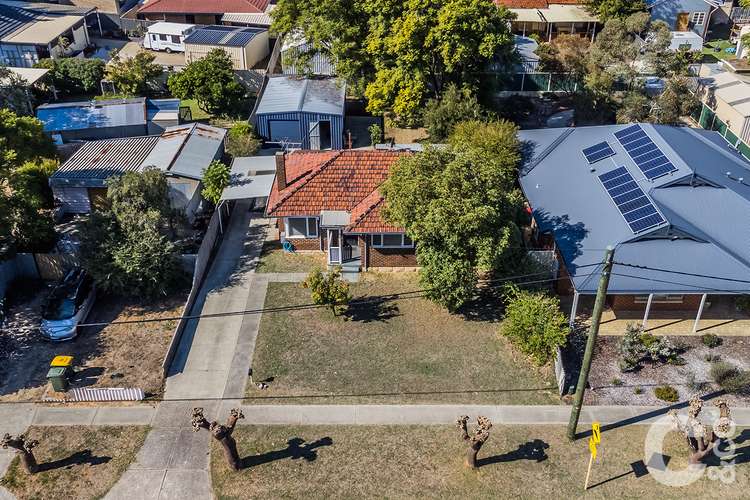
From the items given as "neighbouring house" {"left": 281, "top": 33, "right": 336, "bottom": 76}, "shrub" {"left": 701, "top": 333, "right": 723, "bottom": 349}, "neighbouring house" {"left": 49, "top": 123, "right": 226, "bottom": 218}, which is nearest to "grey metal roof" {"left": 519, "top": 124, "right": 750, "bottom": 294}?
"shrub" {"left": 701, "top": 333, "right": 723, "bottom": 349}

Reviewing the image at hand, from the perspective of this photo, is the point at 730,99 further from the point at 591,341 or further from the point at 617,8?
the point at 591,341

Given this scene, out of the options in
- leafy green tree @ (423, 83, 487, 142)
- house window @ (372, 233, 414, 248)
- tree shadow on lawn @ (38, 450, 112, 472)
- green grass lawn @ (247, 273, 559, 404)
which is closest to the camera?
tree shadow on lawn @ (38, 450, 112, 472)

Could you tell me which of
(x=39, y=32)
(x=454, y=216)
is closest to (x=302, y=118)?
(x=454, y=216)

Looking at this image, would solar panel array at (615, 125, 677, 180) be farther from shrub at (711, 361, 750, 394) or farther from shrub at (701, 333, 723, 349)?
shrub at (711, 361, 750, 394)

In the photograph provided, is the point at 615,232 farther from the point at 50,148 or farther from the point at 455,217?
the point at 50,148

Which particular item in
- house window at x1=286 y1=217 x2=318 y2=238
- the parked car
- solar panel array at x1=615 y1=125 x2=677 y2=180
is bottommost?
the parked car
